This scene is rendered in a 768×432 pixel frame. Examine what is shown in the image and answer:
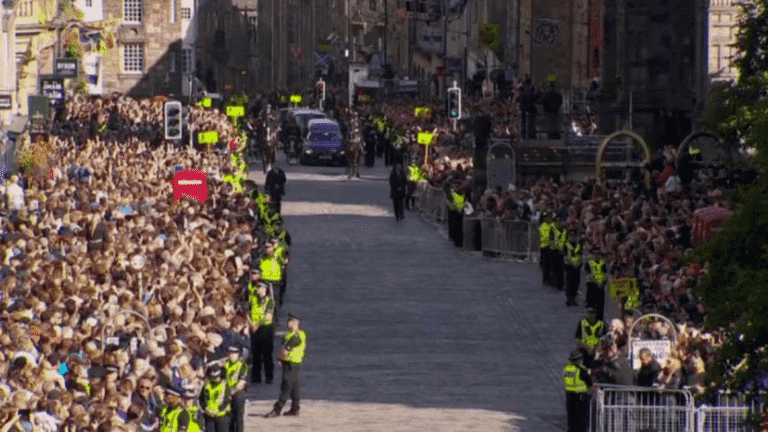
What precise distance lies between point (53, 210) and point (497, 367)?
9433 mm

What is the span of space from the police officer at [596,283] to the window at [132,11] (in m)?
88.8

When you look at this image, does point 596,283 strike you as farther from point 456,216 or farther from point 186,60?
point 186,60

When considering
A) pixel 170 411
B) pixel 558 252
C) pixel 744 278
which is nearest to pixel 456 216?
pixel 558 252

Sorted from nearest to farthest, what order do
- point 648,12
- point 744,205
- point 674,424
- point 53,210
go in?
point 744,205
point 674,424
point 53,210
point 648,12

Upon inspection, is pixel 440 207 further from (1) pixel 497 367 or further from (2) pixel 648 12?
(1) pixel 497 367

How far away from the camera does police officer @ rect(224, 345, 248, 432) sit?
2512 centimetres

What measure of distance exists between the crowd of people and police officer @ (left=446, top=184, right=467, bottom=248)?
212 inches

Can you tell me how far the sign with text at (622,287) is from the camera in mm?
29219

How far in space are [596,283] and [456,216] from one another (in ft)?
47.4

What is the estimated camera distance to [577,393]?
25.7 meters

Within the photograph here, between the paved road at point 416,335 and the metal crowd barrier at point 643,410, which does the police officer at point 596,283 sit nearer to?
the paved road at point 416,335

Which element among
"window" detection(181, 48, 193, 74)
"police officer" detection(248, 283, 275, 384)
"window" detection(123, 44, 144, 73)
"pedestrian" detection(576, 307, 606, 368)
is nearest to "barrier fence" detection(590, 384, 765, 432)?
"pedestrian" detection(576, 307, 606, 368)

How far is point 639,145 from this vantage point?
5144cm

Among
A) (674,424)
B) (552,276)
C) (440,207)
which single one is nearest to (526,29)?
(440,207)
